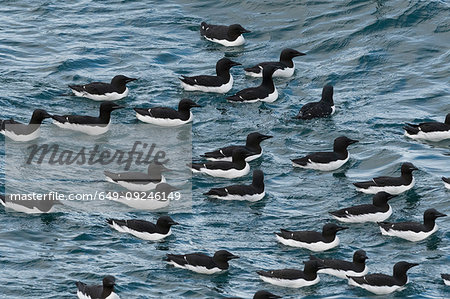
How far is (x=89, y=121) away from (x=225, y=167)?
3925 millimetres

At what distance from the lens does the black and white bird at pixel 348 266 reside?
2130 cm

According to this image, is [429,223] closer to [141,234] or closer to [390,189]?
[390,189]

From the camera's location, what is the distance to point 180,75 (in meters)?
32.1

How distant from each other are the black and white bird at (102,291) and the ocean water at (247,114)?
0.67 meters

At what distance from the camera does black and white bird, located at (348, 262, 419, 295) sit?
68.4 ft

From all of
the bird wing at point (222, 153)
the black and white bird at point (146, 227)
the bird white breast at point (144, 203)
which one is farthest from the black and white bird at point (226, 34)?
the black and white bird at point (146, 227)

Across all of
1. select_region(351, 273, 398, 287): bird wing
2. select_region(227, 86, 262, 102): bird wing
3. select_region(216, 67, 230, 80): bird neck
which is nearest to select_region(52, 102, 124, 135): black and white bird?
select_region(227, 86, 262, 102): bird wing

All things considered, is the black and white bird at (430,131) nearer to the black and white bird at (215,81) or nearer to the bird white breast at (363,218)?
the bird white breast at (363,218)

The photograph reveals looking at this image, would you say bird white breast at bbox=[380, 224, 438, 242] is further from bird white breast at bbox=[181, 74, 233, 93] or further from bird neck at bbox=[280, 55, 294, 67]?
bird neck at bbox=[280, 55, 294, 67]

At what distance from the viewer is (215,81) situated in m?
30.6

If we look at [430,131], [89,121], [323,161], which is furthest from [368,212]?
[89,121]

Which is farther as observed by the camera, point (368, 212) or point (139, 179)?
point (139, 179)

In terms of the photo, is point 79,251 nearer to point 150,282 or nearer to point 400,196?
point 150,282

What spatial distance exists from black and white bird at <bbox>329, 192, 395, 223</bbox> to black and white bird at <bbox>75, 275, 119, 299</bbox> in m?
5.94
